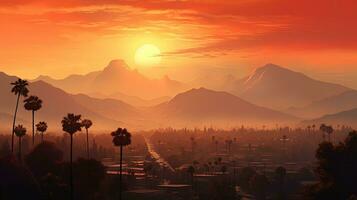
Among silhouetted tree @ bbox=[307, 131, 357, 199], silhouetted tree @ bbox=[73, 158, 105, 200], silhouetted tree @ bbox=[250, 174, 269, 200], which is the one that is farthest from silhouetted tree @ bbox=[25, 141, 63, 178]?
silhouetted tree @ bbox=[250, 174, 269, 200]

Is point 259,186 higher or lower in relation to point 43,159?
lower

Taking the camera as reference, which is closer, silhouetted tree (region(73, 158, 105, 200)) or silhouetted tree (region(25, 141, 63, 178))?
silhouetted tree (region(73, 158, 105, 200))

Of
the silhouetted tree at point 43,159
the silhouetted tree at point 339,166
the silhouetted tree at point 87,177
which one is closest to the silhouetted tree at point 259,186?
the silhouetted tree at point 87,177

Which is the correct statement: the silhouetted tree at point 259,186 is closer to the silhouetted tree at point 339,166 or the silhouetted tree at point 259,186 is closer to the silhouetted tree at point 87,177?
the silhouetted tree at point 87,177

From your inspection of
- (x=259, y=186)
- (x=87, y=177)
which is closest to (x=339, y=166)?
(x=87, y=177)

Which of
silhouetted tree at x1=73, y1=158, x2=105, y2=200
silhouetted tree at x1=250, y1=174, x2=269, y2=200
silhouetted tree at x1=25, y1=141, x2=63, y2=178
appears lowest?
silhouetted tree at x1=250, y1=174, x2=269, y2=200

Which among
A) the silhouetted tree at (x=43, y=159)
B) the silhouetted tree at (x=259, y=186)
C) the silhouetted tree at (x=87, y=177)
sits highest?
the silhouetted tree at (x=43, y=159)

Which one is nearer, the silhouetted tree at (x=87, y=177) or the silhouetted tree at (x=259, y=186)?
the silhouetted tree at (x=87, y=177)

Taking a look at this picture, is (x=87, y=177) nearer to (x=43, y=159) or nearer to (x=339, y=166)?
(x=43, y=159)

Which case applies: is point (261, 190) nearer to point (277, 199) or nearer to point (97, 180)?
point (277, 199)

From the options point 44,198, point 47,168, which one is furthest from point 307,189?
point 47,168

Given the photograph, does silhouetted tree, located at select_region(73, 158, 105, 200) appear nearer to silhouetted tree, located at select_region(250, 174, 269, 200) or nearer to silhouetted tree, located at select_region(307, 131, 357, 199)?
silhouetted tree, located at select_region(307, 131, 357, 199)

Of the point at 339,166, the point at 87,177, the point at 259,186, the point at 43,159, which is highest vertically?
the point at 43,159
